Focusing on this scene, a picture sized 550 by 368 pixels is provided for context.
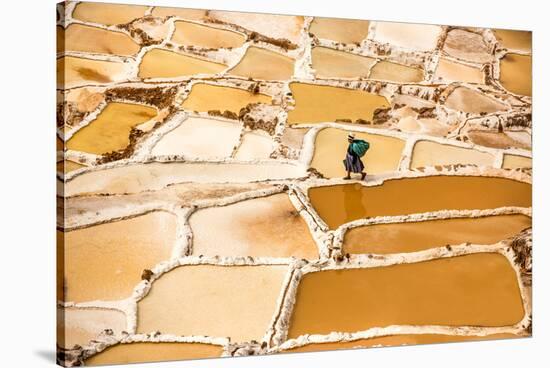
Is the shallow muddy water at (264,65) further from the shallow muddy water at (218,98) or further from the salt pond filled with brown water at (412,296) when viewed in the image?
the salt pond filled with brown water at (412,296)

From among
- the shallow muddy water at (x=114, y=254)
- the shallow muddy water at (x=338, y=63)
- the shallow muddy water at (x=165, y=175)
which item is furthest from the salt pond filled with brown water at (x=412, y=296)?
the shallow muddy water at (x=338, y=63)

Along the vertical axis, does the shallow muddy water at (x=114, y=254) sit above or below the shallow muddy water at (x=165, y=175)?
below

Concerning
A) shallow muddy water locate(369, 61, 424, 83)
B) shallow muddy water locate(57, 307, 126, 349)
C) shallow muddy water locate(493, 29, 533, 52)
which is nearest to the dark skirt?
shallow muddy water locate(369, 61, 424, 83)

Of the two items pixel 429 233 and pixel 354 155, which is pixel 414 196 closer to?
pixel 429 233

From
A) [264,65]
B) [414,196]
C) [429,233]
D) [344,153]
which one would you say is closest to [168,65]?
[264,65]

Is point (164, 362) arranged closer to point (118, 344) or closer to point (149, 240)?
point (118, 344)

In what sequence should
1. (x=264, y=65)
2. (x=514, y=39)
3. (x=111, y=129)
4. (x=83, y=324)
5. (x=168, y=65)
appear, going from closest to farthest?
1. (x=83, y=324)
2. (x=111, y=129)
3. (x=168, y=65)
4. (x=264, y=65)
5. (x=514, y=39)

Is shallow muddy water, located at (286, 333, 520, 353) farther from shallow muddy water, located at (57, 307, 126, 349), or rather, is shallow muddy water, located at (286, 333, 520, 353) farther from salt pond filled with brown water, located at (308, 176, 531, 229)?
shallow muddy water, located at (57, 307, 126, 349)
